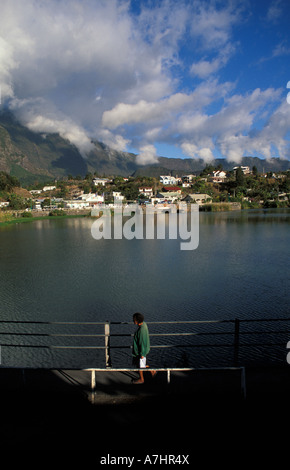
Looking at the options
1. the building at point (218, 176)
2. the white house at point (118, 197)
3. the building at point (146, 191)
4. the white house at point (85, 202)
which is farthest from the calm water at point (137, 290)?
the building at point (218, 176)

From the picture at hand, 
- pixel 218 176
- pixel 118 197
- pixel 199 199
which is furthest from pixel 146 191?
pixel 218 176

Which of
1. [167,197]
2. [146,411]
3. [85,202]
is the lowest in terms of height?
[146,411]

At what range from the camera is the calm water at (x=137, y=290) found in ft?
34.1

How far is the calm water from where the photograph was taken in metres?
10.4

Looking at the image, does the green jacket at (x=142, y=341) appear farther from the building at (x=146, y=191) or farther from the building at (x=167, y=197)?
the building at (x=146, y=191)

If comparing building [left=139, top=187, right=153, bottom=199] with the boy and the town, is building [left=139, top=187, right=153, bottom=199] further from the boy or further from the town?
the boy

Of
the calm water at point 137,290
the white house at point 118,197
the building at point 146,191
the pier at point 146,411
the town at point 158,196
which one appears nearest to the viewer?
the pier at point 146,411

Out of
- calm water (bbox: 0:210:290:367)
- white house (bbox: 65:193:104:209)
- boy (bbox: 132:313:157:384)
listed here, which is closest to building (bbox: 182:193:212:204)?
white house (bbox: 65:193:104:209)

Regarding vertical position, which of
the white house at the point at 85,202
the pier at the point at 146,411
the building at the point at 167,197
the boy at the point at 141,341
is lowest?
the pier at the point at 146,411

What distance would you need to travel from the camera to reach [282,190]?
423 feet

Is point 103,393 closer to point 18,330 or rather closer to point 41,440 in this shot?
point 41,440

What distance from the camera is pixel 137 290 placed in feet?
56.1

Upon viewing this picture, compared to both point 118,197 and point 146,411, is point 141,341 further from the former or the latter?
point 118,197
